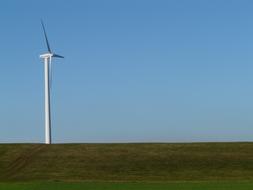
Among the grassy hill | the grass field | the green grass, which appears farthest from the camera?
the grassy hill

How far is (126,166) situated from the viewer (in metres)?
65.1

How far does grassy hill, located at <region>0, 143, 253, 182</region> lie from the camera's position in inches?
2373

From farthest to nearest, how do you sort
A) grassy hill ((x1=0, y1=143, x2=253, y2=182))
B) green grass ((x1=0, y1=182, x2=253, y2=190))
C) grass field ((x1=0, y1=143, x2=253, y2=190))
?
grassy hill ((x1=0, y1=143, x2=253, y2=182)) < grass field ((x1=0, y1=143, x2=253, y2=190)) < green grass ((x1=0, y1=182, x2=253, y2=190))

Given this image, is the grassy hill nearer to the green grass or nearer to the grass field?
the grass field

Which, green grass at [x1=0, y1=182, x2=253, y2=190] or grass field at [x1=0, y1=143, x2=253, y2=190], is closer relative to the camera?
green grass at [x1=0, y1=182, x2=253, y2=190]

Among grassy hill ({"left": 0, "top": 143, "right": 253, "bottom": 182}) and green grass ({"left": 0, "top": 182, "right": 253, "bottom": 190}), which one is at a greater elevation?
grassy hill ({"left": 0, "top": 143, "right": 253, "bottom": 182})

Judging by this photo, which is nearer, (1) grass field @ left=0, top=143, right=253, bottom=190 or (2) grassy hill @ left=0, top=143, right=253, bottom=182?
(1) grass field @ left=0, top=143, right=253, bottom=190

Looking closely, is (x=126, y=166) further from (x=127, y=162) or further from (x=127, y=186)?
(x=127, y=186)

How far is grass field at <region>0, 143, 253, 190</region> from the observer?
51.8m

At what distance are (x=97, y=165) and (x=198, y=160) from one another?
1053cm

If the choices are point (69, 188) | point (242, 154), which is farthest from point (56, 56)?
point (69, 188)

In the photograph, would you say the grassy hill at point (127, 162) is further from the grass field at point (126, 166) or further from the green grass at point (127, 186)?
the green grass at point (127, 186)

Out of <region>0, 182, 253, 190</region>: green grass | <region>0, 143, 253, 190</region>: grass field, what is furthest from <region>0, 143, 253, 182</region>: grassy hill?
<region>0, 182, 253, 190</region>: green grass

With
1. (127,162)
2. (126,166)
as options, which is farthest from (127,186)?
(127,162)
